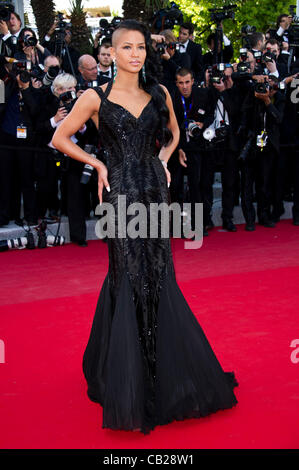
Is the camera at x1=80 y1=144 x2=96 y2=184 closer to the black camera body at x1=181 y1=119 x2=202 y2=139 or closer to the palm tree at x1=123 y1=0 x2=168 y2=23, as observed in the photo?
the black camera body at x1=181 y1=119 x2=202 y2=139

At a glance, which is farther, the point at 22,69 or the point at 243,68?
the point at 243,68

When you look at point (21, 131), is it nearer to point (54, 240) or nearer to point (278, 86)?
point (54, 240)

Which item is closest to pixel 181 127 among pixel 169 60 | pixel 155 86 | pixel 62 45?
pixel 169 60

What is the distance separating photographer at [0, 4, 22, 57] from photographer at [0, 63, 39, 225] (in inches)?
34.3

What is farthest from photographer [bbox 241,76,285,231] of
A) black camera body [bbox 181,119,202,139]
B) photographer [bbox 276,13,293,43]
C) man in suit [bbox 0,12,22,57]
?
man in suit [bbox 0,12,22,57]

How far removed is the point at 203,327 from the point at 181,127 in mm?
3661

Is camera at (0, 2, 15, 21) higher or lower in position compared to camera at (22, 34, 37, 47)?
higher

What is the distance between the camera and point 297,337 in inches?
165

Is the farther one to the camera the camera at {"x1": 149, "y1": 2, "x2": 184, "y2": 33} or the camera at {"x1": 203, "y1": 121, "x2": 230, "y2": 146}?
the camera at {"x1": 149, "y1": 2, "x2": 184, "y2": 33}

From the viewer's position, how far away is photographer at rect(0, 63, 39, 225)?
7.35m

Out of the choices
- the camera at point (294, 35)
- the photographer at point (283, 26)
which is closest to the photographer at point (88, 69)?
the camera at point (294, 35)

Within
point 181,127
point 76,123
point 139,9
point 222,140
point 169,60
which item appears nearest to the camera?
point 76,123

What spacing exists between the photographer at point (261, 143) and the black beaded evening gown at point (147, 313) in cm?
485

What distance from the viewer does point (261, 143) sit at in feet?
25.9
